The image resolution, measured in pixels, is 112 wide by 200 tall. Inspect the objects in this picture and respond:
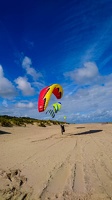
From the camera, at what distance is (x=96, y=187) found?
5742 millimetres

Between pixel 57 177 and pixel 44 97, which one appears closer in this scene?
pixel 57 177

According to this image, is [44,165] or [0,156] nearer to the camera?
[44,165]

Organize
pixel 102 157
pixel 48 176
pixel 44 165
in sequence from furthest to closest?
pixel 102 157, pixel 44 165, pixel 48 176

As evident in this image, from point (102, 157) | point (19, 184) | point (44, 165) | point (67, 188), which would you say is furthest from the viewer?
point (102, 157)

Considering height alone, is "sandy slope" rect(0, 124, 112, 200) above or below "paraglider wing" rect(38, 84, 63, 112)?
below

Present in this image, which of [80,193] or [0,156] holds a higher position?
[0,156]

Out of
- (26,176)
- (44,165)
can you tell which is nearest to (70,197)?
(26,176)

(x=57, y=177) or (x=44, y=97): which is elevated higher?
(x=44, y=97)

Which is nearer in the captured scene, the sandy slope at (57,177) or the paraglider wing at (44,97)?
the sandy slope at (57,177)

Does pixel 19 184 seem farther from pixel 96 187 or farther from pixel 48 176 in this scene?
pixel 96 187

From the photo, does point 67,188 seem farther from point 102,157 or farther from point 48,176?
point 102,157

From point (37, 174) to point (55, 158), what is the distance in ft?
8.00

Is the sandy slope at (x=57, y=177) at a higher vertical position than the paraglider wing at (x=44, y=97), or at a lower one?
lower

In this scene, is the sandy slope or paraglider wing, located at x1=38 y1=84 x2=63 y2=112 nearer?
the sandy slope
